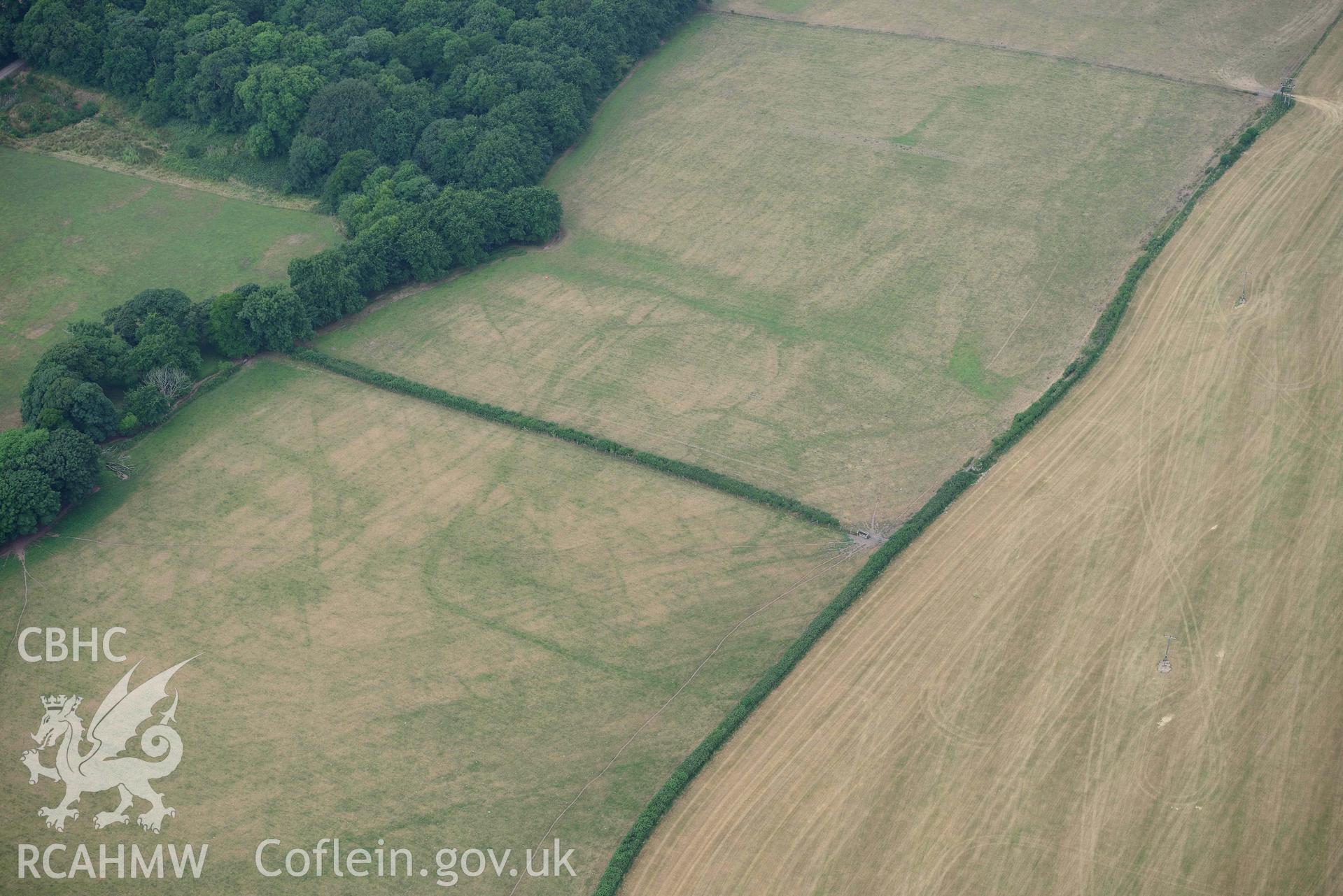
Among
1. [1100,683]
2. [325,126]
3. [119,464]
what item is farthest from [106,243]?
Answer: [1100,683]

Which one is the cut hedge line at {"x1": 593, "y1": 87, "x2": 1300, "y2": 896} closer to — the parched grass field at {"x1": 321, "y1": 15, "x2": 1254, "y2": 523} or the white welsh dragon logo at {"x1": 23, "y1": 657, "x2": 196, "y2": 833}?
the parched grass field at {"x1": 321, "y1": 15, "x2": 1254, "y2": 523}

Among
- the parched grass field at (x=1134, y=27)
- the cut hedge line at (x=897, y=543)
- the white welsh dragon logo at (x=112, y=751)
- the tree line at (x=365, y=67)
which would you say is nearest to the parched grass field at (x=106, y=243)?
A: the tree line at (x=365, y=67)

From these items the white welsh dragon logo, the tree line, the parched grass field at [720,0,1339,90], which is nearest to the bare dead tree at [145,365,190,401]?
the white welsh dragon logo

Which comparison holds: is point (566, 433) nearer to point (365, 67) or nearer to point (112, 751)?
point (112, 751)

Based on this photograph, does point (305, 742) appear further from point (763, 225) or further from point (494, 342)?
point (763, 225)

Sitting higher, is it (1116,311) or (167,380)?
(1116,311)

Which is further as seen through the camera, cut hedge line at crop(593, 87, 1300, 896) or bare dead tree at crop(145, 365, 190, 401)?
bare dead tree at crop(145, 365, 190, 401)

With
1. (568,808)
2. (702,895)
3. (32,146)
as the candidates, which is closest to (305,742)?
(568,808)
